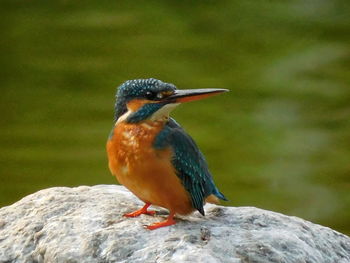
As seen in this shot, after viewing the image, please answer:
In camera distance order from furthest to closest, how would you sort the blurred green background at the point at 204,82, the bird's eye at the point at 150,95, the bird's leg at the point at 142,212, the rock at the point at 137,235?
the blurred green background at the point at 204,82 → the bird's leg at the point at 142,212 → the bird's eye at the point at 150,95 → the rock at the point at 137,235

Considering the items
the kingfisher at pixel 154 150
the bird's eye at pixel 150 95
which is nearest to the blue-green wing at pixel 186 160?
the kingfisher at pixel 154 150

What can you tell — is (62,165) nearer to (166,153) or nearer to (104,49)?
(104,49)

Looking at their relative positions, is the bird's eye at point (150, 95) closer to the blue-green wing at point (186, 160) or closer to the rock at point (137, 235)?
the blue-green wing at point (186, 160)

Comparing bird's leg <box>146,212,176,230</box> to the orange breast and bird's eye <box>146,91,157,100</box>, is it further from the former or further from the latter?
bird's eye <box>146,91,157,100</box>

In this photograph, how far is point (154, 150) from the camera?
9.97 feet

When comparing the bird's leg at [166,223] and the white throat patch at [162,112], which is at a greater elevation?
the white throat patch at [162,112]

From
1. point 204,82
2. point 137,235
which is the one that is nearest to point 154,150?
point 137,235

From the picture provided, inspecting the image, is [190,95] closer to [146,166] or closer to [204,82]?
[146,166]

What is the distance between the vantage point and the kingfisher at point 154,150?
3.01 meters

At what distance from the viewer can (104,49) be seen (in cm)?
689

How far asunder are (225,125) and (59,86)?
1.20m

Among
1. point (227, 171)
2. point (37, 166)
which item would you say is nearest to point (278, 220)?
point (227, 171)

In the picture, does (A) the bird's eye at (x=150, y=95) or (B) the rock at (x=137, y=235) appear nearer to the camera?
(B) the rock at (x=137, y=235)

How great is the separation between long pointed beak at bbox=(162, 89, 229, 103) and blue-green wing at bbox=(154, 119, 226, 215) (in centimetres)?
12
